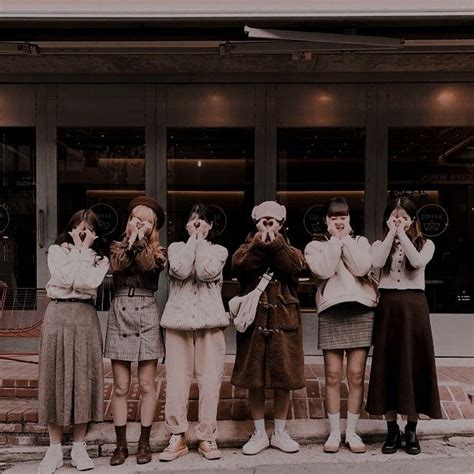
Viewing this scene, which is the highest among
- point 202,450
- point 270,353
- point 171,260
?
point 171,260

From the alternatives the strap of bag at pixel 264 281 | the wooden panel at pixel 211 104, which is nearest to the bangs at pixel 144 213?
the strap of bag at pixel 264 281

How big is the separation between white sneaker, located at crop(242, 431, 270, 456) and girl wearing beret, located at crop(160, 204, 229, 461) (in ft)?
0.77

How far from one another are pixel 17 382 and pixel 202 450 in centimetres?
196

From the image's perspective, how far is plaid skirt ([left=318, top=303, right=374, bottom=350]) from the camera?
416 cm

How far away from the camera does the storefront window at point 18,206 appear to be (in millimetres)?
6547

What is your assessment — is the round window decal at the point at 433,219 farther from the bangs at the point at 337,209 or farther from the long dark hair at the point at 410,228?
the bangs at the point at 337,209

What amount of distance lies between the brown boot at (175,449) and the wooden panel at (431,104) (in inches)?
169

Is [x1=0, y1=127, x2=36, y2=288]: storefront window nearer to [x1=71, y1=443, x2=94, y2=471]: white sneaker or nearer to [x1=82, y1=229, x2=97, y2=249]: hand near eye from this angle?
[x1=82, y1=229, x2=97, y2=249]: hand near eye

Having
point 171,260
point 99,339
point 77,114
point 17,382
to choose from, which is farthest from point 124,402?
point 77,114

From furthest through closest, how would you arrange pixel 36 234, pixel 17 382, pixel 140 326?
pixel 36 234 < pixel 17 382 < pixel 140 326

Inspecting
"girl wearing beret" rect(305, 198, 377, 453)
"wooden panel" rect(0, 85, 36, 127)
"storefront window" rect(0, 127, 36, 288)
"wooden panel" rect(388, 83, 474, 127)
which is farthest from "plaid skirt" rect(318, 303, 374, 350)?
"wooden panel" rect(0, 85, 36, 127)

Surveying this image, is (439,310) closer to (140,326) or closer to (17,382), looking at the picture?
(140,326)

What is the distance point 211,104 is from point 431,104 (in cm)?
259

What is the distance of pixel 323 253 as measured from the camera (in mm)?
4184
